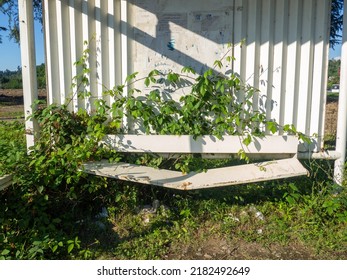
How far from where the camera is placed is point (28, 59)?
12.7ft

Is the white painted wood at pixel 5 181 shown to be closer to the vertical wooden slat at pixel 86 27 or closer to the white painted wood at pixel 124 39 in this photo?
the vertical wooden slat at pixel 86 27

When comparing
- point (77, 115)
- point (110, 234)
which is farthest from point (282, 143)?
point (77, 115)

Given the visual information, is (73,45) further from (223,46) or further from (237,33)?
(237,33)

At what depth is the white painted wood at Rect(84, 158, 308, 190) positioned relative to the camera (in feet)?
11.3

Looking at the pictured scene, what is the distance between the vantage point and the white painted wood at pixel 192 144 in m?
3.85

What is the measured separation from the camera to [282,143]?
388 centimetres

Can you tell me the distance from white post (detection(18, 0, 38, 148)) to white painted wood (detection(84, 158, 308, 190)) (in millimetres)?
900

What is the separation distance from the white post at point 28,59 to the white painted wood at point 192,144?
0.89 m

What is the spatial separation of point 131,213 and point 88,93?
1455 millimetres

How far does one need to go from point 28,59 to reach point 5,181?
146 centimetres

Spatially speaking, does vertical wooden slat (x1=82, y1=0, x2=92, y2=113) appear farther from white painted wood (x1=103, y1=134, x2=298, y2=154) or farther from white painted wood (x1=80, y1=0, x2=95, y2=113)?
white painted wood (x1=103, y1=134, x2=298, y2=154)

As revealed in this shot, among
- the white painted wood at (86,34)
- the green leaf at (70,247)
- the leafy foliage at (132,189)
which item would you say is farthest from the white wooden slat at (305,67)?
the green leaf at (70,247)

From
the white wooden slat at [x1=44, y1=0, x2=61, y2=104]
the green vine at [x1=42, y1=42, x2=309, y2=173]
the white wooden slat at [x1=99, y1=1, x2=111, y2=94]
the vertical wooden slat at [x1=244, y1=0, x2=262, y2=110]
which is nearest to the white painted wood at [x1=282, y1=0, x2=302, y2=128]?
the green vine at [x1=42, y1=42, x2=309, y2=173]

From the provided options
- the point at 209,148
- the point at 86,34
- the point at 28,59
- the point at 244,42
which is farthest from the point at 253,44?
the point at 28,59
